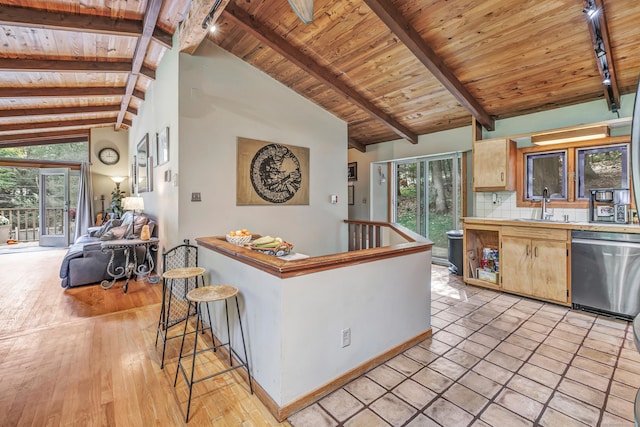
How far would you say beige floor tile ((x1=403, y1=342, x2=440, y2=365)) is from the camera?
2.39 meters

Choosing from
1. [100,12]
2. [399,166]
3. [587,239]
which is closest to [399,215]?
[399,166]

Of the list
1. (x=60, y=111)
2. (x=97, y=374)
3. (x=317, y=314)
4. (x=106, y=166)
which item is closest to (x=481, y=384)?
(x=317, y=314)

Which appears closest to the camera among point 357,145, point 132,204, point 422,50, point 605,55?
point 605,55

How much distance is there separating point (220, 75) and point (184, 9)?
2.52ft

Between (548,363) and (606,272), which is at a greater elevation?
(606,272)

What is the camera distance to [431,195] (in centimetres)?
573

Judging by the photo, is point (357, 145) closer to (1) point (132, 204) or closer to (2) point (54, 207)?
(1) point (132, 204)

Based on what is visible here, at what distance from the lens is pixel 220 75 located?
12.6ft

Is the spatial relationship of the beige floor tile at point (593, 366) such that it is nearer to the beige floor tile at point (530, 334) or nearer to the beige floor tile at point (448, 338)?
the beige floor tile at point (530, 334)

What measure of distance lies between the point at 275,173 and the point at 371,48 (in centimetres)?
204

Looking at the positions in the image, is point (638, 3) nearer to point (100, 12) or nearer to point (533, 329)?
point (533, 329)

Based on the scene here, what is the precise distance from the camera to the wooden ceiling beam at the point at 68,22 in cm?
272

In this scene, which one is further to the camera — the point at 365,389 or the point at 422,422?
the point at 365,389

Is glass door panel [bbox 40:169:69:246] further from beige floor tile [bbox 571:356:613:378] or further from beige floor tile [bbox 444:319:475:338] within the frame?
beige floor tile [bbox 571:356:613:378]
